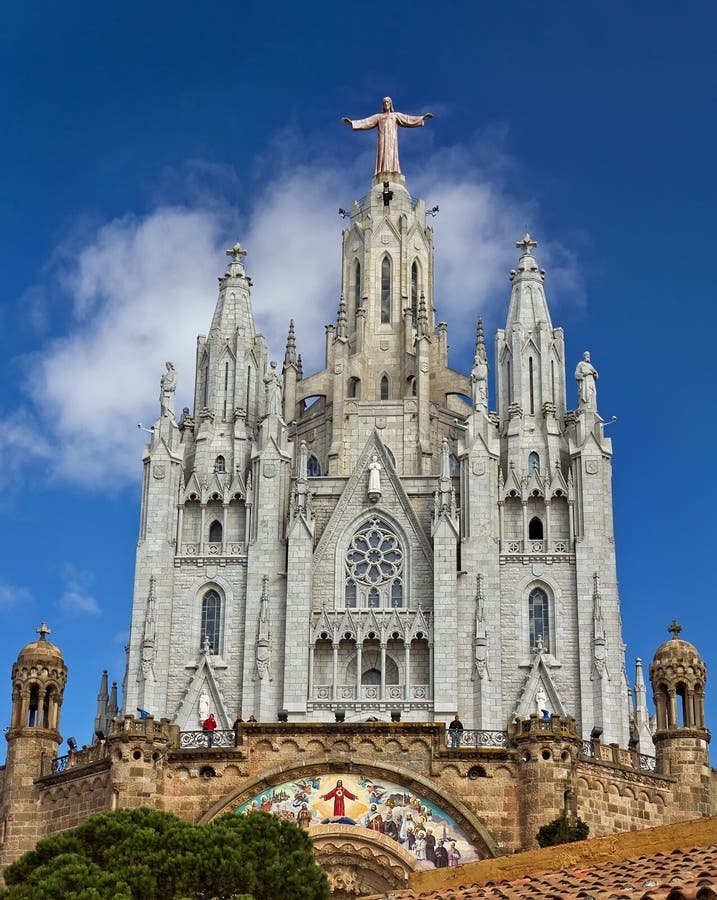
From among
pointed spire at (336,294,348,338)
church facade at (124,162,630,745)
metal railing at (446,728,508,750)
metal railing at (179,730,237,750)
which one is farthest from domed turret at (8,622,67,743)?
pointed spire at (336,294,348,338)

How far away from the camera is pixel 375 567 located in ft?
213

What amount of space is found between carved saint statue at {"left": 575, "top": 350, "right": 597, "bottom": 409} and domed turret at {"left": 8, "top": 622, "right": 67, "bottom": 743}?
27.1 metres

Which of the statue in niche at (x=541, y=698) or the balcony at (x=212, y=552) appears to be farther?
the balcony at (x=212, y=552)

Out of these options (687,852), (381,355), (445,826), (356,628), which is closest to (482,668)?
(356,628)

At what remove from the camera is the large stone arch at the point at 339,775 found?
39062 mm

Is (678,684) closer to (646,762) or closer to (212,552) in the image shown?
(646,762)

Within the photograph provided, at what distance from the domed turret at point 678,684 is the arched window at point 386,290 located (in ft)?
104

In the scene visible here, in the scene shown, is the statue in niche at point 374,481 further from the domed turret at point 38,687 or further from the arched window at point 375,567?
the domed turret at point 38,687

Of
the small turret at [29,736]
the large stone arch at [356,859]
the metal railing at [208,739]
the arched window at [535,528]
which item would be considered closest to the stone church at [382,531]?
the arched window at [535,528]

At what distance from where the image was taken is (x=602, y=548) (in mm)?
63438

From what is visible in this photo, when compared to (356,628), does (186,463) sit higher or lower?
higher

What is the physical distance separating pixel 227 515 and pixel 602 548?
1432 cm

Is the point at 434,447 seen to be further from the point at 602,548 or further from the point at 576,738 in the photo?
the point at 576,738

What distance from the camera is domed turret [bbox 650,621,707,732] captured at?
44469 millimetres
